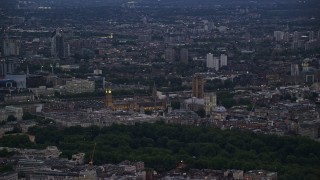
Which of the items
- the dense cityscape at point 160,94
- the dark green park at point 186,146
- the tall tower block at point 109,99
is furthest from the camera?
the tall tower block at point 109,99

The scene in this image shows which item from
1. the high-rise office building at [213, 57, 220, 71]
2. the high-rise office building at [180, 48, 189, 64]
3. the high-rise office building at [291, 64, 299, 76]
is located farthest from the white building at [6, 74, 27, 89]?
the high-rise office building at [180, 48, 189, 64]

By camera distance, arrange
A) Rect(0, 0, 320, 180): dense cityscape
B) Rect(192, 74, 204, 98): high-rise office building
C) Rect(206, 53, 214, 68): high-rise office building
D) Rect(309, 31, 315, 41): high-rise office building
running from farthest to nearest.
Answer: Rect(309, 31, 315, 41): high-rise office building → Rect(206, 53, 214, 68): high-rise office building → Rect(192, 74, 204, 98): high-rise office building → Rect(0, 0, 320, 180): dense cityscape

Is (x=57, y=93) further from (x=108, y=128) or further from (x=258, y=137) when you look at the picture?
(x=258, y=137)

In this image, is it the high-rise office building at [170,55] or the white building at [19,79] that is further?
the high-rise office building at [170,55]

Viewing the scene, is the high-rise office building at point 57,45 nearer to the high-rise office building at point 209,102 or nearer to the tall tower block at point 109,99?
the tall tower block at point 109,99

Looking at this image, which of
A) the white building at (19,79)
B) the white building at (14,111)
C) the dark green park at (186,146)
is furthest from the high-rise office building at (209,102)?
the white building at (19,79)

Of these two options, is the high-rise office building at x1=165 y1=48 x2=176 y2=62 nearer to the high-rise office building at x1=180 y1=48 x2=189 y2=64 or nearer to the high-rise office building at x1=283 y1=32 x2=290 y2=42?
the high-rise office building at x1=180 y1=48 x2=189 y2=64

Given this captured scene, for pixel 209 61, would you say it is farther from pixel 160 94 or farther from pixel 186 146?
pixel 186 146
